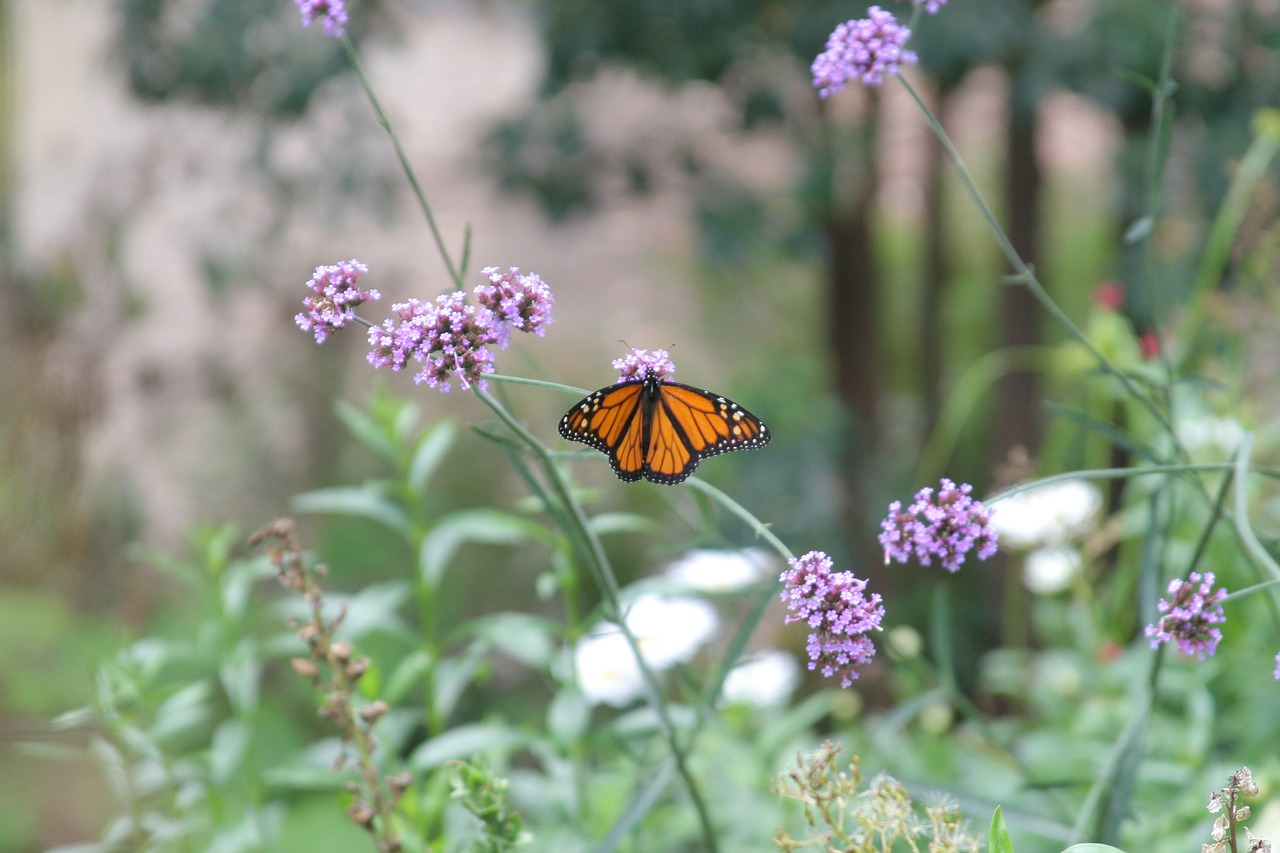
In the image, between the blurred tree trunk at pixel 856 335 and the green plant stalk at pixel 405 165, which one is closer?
the green plant stalk at pixel 405 165

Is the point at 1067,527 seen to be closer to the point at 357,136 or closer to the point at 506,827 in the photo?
the point at 506,827

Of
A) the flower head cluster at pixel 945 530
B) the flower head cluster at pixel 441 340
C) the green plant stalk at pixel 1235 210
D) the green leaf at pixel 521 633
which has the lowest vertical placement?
the flower head cluster at pixel 945 530

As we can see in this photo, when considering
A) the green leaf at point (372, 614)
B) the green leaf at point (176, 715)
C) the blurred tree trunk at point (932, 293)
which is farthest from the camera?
the blurred tree trunk at point (932, 293)

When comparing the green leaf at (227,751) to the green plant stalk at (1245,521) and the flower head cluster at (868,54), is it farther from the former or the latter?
the green plant stalk at (1245,521)

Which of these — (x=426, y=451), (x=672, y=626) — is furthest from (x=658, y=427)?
(x=672, y=626)

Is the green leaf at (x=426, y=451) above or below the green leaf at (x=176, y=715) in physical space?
above

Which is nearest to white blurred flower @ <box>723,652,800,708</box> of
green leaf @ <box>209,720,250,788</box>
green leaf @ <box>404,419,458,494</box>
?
green leaf @ <box>404,419,458,494</box>

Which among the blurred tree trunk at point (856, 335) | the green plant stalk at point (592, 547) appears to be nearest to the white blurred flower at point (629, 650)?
the green plant stalk at point (592, 547)
